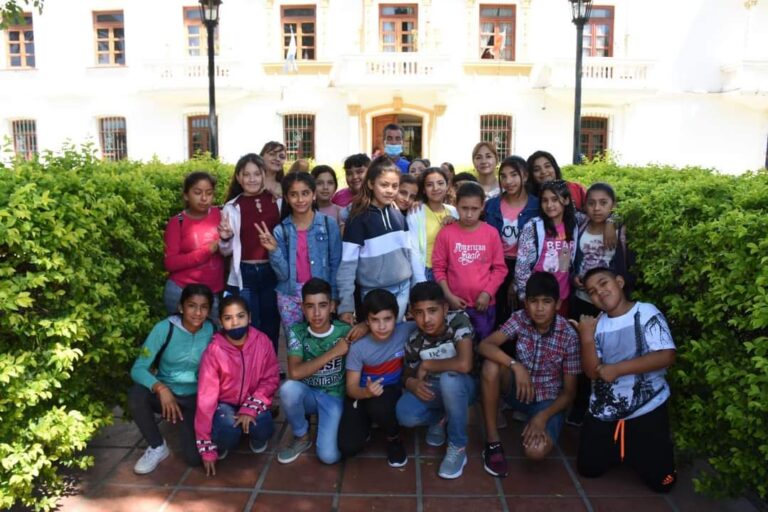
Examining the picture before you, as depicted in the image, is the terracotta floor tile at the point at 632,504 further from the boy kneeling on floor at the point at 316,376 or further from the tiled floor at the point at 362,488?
the boy kneeling on floor at the point at 316,376

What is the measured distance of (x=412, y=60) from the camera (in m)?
17.5

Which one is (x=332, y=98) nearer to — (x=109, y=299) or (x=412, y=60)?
(x=412, y=60)

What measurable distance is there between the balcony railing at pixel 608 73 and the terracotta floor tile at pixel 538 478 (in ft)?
51.7

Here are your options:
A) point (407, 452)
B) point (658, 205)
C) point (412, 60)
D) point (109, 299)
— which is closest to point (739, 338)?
point (658, 205)

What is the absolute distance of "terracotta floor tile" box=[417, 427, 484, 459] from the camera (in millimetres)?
3711

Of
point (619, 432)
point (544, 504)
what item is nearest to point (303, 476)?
point (544, 504)

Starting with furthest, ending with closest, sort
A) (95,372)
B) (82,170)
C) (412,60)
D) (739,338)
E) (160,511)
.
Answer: (412,60) → (82,170) → (95,372) → (160,511) → (739,338)

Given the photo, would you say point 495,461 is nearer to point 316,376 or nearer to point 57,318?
point 316,376

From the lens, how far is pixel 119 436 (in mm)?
3934

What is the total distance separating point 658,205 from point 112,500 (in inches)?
131

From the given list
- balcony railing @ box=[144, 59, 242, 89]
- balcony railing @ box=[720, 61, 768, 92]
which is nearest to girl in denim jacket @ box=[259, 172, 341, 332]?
balcony railing @ box=[144, 59, 242, 89]

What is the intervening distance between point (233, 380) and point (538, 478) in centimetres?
180

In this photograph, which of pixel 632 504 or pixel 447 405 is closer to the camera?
pixel 632 504

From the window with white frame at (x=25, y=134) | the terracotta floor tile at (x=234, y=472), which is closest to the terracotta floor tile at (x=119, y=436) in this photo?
the terracotta floor tile at (x=234, y=472)
